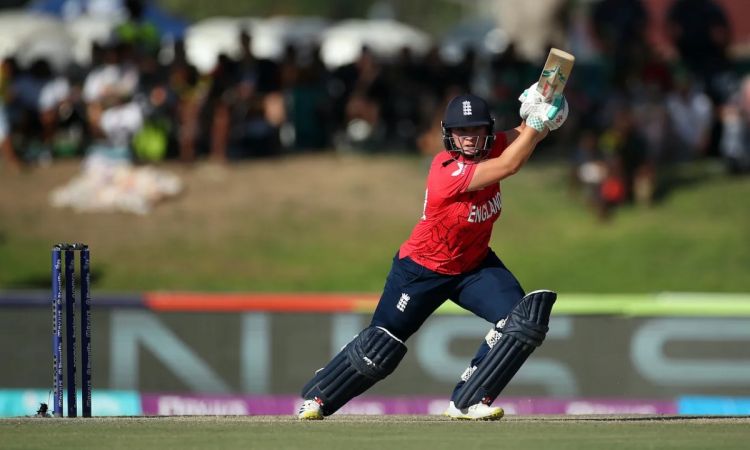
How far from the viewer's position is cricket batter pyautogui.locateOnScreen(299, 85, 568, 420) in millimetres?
7387

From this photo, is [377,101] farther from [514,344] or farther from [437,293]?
[514,344]

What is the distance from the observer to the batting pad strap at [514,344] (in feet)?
24.2

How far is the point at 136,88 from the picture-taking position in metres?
18.1

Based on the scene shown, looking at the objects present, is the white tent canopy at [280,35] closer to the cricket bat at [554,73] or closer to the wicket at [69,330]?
the wicket at [69,330]

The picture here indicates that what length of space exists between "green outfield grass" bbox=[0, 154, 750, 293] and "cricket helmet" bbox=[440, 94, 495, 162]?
858 cm

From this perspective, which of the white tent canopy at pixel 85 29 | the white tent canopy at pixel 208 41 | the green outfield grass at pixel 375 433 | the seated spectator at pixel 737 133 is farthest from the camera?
the white tent canopy at pixel 208 41

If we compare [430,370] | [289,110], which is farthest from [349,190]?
[430,370]

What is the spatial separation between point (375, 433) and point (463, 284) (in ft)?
3.41

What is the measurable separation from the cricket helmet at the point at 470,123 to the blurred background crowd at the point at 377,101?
33.3 ft

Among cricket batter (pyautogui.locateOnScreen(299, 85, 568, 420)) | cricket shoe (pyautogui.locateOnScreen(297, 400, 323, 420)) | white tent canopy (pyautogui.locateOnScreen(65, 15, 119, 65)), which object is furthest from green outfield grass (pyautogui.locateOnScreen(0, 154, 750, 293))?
cricket batter (pyautogui.locateOnScreen(299, 85, 568, 420))

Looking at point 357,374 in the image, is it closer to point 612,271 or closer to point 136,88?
point 612,271

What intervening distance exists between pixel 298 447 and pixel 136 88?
40.1 ft

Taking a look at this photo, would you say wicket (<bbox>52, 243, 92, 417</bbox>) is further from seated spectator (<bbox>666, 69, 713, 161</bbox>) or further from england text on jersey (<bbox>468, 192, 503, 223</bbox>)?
seated spectator (<bbox>666, 69, 713, 161</bbox>)

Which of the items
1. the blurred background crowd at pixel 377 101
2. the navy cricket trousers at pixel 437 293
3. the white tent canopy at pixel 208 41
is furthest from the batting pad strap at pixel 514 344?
the white tent canopy at pixel 208 41
